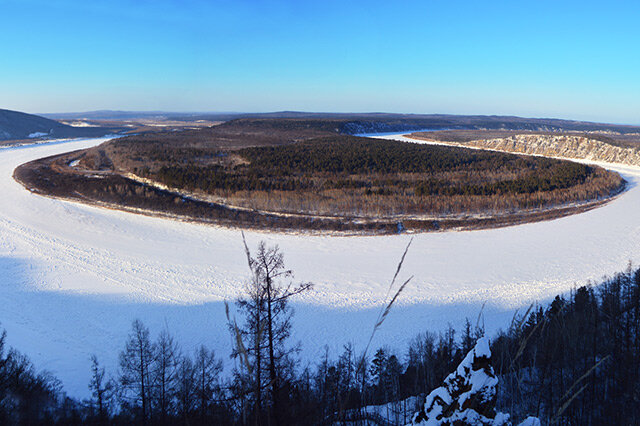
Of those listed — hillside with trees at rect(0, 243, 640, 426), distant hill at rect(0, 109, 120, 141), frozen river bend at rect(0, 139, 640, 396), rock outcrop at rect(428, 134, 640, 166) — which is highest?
distant hill at rect(0, 109, 120, 141)

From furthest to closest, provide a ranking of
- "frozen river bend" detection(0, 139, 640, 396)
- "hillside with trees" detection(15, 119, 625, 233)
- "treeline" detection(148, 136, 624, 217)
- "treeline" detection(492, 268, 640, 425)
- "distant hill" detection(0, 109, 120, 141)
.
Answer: "distant hill" detection(0, 109, 120, 141)
"treeline" detection(148, 136, 624, 217)
"hillside with trees" detection(15, 119, 625, 233)
"frozen river bend" detection(0, 139, 640, 396)
"treeline" detection(492, 268, 640, 425)

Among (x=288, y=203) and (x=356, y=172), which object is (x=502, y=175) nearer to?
(x=356, y=172)

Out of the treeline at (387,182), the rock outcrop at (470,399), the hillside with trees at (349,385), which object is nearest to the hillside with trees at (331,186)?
the treeline at (387,182)

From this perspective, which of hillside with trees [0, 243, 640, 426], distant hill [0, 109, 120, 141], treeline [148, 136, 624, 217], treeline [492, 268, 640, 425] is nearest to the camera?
hillside with trees [0, 243, 640, 426]

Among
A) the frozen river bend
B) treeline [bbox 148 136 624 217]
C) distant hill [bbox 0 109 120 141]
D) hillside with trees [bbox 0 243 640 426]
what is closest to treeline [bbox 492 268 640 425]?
hillside with trees [bbox 0 243 640 426]

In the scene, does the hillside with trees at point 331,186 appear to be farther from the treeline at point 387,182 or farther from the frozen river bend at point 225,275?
the frozen river bend at point 225,275

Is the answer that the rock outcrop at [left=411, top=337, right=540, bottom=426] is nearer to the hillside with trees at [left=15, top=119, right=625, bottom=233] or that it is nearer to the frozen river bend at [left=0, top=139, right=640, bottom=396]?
the frozen river bend at [left=0, top=139, right=640, bottom=396]

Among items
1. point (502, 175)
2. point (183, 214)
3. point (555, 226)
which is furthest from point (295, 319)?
point (502, 175)
